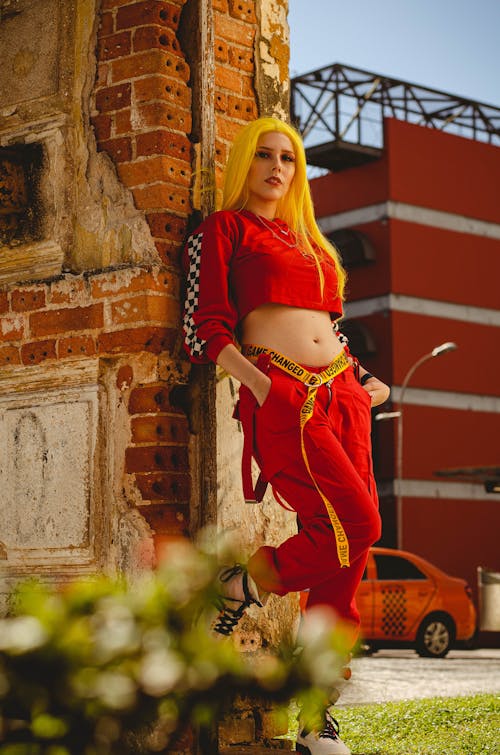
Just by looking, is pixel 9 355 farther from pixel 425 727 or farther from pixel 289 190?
pixel 425 727

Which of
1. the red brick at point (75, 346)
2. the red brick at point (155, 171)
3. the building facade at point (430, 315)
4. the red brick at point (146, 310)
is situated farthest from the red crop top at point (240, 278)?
the building facade at point (430, 315)

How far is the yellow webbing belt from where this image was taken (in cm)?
375

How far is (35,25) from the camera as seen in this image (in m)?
4.99

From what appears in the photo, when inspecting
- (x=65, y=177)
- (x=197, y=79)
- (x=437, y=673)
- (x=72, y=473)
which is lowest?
(x=437, y=673)

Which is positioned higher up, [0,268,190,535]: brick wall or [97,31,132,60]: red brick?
[97,31,132,60]: red brick

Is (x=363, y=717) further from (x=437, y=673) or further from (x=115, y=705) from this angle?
(x=437, y=673)

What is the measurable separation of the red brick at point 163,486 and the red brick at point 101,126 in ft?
4.71

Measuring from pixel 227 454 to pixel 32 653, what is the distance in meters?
3.53

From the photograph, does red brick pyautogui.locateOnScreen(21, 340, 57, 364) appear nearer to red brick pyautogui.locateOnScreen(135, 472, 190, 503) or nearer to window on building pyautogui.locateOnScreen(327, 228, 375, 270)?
red brick pyautogui.locateOnScreen(135, 472, 190, 503)

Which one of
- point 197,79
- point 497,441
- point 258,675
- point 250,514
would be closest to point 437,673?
point 250,514

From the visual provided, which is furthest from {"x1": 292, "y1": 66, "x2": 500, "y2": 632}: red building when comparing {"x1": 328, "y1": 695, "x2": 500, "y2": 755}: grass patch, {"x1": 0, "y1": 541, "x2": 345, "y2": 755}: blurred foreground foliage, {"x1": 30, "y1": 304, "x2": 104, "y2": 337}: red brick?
{"x1": 0, "y1": 541, "x2": 345, "y2": 755}: blurred foreground foliage

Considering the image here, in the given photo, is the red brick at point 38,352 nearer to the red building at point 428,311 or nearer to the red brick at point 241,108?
the red brick at point 241,108

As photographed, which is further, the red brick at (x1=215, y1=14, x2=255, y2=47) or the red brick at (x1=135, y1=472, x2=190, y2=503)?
the red brick at (x1=215, y1=14, x2=255, y2=47)

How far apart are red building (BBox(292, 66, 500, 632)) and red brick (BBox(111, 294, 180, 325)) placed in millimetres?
23434
